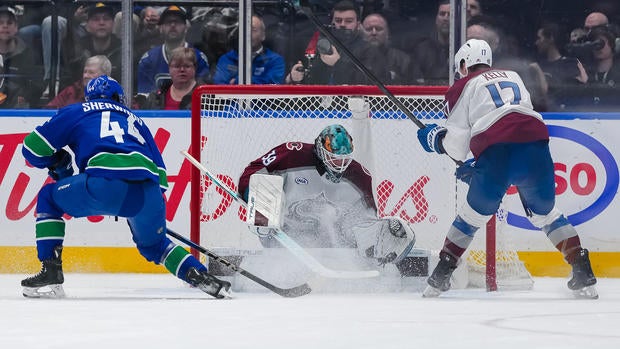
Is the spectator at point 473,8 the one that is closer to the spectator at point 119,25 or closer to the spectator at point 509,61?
the spectator at point 509,61

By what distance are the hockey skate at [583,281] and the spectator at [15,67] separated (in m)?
3.18

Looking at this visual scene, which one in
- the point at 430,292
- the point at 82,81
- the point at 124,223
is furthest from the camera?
the point at 82,81

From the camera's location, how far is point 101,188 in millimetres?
5352

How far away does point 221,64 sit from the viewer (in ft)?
23.7

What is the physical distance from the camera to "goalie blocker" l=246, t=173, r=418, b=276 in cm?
587

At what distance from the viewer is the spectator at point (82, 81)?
7188 mm

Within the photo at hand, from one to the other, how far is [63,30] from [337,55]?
5.06 ft

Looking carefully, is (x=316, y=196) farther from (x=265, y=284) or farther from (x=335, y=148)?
(x=265, y=284)

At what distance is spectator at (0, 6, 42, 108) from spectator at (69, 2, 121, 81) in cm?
24

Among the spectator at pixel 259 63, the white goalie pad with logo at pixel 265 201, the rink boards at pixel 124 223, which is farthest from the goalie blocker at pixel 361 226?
the spectator at pixel 259 63

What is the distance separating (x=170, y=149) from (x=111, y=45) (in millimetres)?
734

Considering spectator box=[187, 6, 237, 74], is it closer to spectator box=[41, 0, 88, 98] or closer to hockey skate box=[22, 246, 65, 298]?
spectator box=[41, 0, 88, 98]

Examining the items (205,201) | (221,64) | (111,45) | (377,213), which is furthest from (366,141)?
(111,45)

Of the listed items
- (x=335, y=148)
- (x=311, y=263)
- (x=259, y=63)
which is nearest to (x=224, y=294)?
(x=311, y=263)
